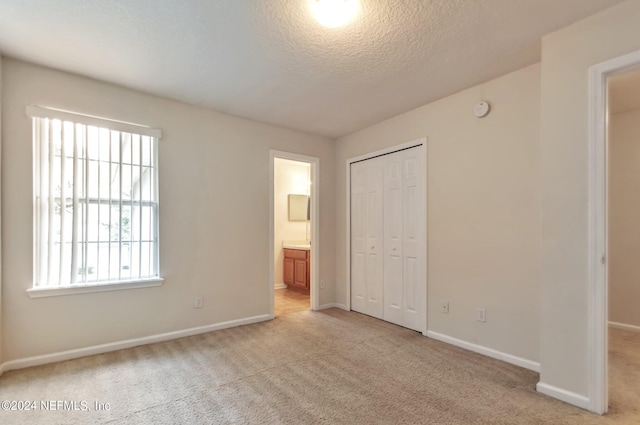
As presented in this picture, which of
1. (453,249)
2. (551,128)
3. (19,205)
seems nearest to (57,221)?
(19,205)

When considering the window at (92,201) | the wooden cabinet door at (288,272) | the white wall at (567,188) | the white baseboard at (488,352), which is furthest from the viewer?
the wooden cabinet door at (288,272)

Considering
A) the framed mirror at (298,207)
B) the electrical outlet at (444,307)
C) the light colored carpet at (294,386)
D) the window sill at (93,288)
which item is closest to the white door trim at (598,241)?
the light colored carpet at (294,386)

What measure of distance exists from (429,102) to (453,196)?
3.37 feet

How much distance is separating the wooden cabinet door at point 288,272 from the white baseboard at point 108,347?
187 centimetres

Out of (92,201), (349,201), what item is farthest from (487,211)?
(92,201)

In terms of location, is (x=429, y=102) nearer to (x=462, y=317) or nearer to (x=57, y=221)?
(x=462, y=317)

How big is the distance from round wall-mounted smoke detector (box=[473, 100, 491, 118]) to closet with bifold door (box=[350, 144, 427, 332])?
635 millimetres

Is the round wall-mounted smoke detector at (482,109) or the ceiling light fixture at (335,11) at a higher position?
the ceiling light fixture at (335,11)

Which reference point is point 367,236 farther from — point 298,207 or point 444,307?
point 298,207

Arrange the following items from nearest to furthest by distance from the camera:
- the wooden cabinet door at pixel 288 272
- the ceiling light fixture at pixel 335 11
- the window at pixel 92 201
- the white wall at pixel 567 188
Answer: the ceiling light fixture at pixel 335 11 → the white wall at pixel 567 188 → the window at pixel 92 201 → the wooden cabinet door at pixel 288 272

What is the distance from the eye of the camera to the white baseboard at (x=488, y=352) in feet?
8.22

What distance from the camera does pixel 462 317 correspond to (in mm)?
3014

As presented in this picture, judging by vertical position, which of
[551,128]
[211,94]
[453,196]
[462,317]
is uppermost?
[211,94]

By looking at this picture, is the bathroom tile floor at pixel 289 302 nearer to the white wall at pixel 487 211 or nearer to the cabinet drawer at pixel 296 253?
→ the cabinet drawer at pixel 296 253
